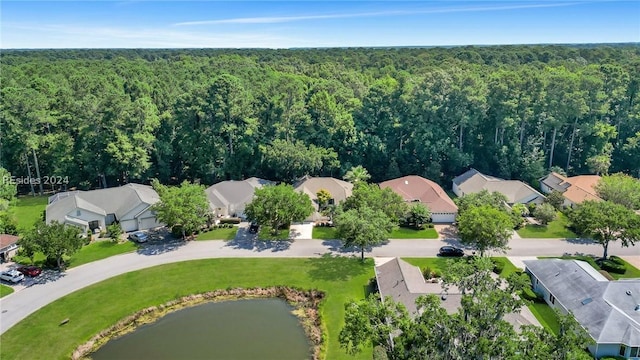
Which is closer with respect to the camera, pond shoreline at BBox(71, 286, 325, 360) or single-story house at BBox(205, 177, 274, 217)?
pond shoreline at BBox(71, 286, 325, 360)

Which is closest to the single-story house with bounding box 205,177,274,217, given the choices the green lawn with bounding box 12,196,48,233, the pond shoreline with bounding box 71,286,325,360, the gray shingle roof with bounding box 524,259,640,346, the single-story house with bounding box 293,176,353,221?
the single-story house with bounding box 293,176,353,221

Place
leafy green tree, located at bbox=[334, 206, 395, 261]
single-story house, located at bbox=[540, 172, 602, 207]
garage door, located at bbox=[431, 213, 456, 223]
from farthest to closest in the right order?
single-story house, located at bbox=[540, 172, 602, 207] < garage door, located at bbox=[431, 213, 456, 223] < leafy green tree, located at bbox=[334, 206, 395, 261]

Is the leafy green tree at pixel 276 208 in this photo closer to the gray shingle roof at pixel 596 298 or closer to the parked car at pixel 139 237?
the parked car at pixel 139 237

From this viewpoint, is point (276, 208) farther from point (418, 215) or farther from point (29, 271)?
point (29, 271)

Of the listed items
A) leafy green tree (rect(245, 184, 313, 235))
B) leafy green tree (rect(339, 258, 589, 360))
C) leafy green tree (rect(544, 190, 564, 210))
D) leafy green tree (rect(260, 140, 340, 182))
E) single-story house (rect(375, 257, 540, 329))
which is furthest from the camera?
leafy green tree (rect(260, 140, 340, 182))

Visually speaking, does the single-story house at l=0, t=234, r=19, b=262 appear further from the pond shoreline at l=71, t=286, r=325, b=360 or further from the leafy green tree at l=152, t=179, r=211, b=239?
the pond shoreline at l=71, t=286, r=325, b=360

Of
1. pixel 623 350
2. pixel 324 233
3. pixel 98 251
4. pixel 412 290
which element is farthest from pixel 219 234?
pixel 623 350

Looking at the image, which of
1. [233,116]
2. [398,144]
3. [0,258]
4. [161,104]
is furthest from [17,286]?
[398,144]
